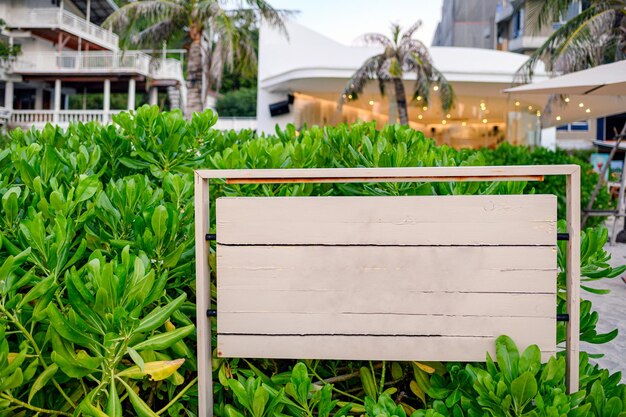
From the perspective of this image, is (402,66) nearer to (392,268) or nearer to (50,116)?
(392,268)

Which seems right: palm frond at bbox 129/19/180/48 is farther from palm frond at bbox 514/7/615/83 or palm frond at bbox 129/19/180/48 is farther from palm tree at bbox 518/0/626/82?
palm frond at bbox 514/7/615/83

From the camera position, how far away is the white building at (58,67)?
80.4 feet

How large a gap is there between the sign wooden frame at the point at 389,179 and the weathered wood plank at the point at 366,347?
0.08 metres

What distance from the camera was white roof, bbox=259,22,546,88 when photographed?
16984 millimetres

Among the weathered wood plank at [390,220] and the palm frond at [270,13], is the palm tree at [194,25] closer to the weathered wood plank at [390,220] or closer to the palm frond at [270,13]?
the palm frond at [270,13]

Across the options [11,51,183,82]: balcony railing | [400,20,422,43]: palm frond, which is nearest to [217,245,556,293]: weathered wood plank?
[400,20,422,43]: palm frond

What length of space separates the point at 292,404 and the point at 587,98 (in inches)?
400

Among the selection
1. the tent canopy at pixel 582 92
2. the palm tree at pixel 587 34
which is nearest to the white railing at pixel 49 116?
the palm tree at pixel 587 34

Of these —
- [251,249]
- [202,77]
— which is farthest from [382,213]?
[202,77]

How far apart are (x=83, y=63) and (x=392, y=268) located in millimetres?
27439

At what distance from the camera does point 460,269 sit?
143cm

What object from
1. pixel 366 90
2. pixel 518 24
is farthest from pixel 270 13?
pixel 518 24

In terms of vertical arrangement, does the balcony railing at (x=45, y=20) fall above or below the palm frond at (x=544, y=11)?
above

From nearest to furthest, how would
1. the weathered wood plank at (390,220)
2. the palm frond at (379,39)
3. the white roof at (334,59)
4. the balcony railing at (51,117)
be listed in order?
the weathered wood plank at (390,220)
the palm frond at (379,39)
the white roof at (334,59)
the balcony railing at (51,117)
